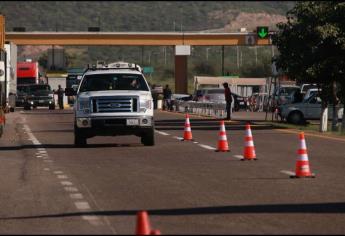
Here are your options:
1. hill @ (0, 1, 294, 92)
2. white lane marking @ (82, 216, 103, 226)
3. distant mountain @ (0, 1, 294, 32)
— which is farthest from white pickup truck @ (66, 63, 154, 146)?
distant mountain @ (0, 1, 294, 32)

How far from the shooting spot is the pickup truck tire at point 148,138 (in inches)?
1100

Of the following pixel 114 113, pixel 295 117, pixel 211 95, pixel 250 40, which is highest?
pixel 250 40

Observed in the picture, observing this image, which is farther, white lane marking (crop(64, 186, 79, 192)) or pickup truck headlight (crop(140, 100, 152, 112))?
pickup truck headlight (crop(140, 100, 152, 112))

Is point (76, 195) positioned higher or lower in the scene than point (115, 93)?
lower

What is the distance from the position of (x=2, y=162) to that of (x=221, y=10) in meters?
176

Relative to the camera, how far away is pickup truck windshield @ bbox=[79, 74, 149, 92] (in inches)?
1126

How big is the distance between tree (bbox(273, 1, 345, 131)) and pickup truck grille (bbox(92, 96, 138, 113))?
1216cm

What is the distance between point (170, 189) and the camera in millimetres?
17016

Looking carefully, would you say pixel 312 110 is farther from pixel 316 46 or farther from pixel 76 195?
pixel 76 195

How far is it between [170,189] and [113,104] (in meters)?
10.8

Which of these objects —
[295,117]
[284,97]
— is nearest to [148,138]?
[295,117]

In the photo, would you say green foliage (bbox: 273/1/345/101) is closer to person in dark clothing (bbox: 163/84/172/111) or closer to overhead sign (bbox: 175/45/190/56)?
person in dark clothing (bbox: 163/84/172/111)

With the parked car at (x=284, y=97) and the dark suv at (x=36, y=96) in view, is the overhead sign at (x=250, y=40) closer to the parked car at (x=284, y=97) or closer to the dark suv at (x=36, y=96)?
the dark suv at (x=36, y=96)

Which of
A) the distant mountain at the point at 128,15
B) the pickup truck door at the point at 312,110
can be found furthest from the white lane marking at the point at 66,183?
the distant mountain at the point at 128,15
